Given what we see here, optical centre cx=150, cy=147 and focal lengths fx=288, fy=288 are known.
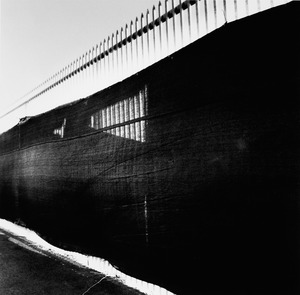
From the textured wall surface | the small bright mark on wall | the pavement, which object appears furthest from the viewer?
the small bright mark on wall

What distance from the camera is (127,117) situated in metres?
2.62

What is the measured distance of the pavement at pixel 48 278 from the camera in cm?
296

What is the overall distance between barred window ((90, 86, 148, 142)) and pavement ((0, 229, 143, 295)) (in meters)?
1.56

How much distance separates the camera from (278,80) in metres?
1.65

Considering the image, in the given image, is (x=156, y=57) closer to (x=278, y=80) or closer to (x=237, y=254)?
(x=278, y=80)

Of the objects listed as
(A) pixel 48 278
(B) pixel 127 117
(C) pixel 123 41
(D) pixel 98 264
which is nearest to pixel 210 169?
(B) pixel 127 117

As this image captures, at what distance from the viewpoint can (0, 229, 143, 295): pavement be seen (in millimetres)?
2961

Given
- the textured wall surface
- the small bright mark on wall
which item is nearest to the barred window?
the textured wall surface

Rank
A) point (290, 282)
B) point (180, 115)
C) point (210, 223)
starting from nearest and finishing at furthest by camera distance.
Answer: point (290, 282)
point (210, 223)
point (180, 115)

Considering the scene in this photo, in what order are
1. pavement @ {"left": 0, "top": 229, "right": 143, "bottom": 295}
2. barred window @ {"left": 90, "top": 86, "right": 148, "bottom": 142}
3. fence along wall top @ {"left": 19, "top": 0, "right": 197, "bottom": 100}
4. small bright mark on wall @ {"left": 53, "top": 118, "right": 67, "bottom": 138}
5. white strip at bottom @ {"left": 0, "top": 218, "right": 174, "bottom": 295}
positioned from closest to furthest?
fence along wall top @ {"left": 19, "top": 0, "right": 197, "bottom": 100} → barred window @ {"left": 90, "top": 86, "right": 148, "bottom": 142} → white strip at bottom @ {"left": 0, "top": 218, "right": 174, "bottom": 295} → pavement @ {"left": 0, "top": 229, "right": 143, "bottom": 295} → small bright mark on wall @ {"left": 53, "top": 118, "right": 67, "bottom": 138}

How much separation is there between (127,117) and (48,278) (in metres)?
2.18

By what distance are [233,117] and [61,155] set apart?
2440 mm

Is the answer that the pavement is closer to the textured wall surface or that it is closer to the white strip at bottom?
the white strip at bottom

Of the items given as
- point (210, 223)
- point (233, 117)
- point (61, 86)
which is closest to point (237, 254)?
point (210, 223)
